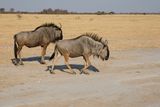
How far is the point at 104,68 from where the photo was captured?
53.5 ft

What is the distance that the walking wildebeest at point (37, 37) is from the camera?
17.1 meters

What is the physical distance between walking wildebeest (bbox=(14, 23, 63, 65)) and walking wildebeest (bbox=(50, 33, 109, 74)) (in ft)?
7.95

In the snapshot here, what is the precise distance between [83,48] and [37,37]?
319 cm

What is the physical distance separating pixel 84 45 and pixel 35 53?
6.60m

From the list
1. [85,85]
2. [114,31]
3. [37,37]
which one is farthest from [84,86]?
[114,31]

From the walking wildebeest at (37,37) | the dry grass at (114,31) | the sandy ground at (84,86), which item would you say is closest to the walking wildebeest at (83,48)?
the sandy ground at (84,86)

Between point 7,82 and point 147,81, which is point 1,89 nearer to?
point 7,82

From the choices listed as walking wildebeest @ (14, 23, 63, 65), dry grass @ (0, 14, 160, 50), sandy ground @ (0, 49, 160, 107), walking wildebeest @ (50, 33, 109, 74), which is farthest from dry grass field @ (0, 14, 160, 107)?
dry grass @ (0, 14, 160, 50)

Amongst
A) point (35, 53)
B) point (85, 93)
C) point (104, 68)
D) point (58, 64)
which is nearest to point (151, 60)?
point (104, 68)

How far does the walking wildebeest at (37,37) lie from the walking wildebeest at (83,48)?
95.4 inches

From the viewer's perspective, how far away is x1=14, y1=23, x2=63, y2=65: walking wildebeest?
673 inches

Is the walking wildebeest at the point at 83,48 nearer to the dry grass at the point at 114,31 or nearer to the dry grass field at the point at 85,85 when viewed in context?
the dry grass field at the point at 85,85

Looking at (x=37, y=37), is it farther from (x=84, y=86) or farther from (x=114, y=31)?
(x=114, y=31)

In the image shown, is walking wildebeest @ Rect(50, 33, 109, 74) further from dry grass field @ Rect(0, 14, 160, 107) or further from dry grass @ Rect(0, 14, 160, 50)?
dry grass @ Rect(0, 14, 160, 50)
